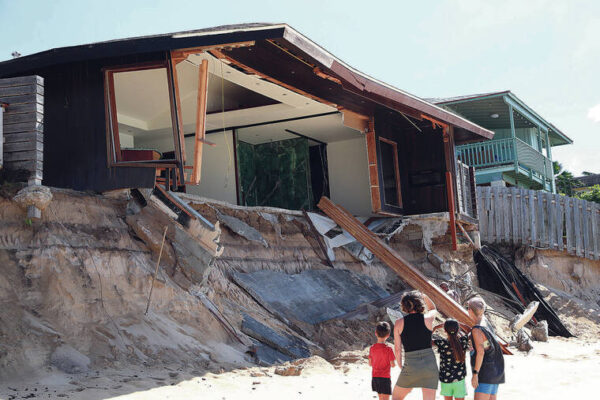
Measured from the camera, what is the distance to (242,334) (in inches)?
386

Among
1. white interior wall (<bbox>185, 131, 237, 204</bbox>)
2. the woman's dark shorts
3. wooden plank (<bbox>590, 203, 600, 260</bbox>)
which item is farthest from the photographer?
wooden plank (<bbox>590, 203, 600, 260</bbox>)

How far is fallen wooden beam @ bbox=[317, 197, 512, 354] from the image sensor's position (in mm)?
12961

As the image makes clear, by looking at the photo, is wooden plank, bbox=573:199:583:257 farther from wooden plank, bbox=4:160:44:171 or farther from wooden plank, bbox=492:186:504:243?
wooden plank, bbox=4:160:44:171

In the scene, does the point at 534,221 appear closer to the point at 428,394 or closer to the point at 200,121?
the point at 200,121

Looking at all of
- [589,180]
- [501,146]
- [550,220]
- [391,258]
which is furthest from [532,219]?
[589,180]

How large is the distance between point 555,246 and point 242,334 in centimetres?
1277

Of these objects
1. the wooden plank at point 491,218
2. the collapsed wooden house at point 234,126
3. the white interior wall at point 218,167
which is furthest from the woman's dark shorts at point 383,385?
the wooden plank at point 491,218

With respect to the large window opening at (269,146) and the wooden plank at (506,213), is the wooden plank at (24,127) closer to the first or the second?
Result: the large window opening at (269,146)

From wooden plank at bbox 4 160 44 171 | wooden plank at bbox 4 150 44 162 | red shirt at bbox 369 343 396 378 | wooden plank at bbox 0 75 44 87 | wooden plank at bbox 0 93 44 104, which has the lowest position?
red shirt at bbox 369 343 396 378

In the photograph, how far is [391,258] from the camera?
1451 cm

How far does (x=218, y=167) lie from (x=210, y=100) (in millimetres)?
1813

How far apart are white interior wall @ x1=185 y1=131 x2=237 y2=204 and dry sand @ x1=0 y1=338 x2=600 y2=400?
20.5 ft

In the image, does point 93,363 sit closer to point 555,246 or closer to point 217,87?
point 217,87

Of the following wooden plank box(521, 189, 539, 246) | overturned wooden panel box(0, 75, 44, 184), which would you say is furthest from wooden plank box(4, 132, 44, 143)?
wooden plank box(521, 189, 539, 246)
